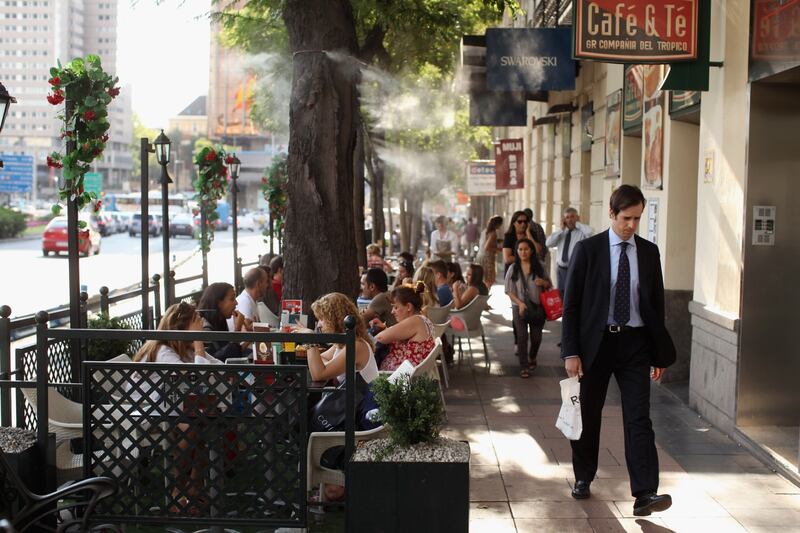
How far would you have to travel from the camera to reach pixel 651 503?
5.66 metres

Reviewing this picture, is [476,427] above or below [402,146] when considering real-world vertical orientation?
below

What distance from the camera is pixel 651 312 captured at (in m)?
5.79

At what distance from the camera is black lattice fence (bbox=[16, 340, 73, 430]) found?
21.0 ft

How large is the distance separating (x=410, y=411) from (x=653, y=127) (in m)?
7.65

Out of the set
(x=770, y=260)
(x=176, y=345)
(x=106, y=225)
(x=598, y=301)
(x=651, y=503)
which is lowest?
(x=106, y=225)

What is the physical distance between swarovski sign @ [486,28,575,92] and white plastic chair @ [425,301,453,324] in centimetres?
500

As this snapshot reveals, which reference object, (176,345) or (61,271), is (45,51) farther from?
(176,345)

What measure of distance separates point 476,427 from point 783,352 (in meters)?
2.54

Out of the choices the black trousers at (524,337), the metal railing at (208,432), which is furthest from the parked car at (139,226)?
the metal railing at (208,432)

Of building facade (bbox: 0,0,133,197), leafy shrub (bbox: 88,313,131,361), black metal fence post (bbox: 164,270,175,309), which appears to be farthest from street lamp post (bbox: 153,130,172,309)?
building facade (bbox: 0,0,133,197)

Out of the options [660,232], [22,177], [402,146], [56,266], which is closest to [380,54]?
[660,232]

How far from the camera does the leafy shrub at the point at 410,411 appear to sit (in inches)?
184

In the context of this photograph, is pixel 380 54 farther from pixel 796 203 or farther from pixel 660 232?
pixel 796 203

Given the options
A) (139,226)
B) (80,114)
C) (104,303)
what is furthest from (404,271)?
(139,226)
